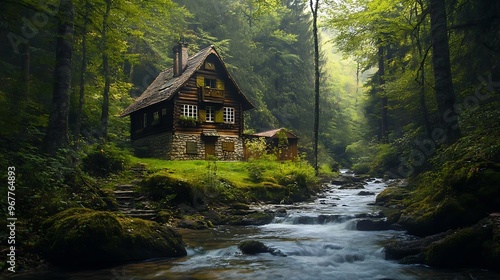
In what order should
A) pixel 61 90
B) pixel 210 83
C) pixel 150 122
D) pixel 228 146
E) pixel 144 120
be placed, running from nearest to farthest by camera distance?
1. pixel 61 90
2. pixel 210 83
3. pixel 228 146
4. pixel 150 122
5. pixel 144 120

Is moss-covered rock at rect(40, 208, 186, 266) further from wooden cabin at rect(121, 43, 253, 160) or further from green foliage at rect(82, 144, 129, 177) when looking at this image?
wooden cabin at rect(121, 43, 253, 160)

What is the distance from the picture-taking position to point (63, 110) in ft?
37.8

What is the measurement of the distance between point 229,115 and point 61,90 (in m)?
22.0

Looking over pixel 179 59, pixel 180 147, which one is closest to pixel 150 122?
pixel 180 147

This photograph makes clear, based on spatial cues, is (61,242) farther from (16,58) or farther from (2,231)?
(16,58)

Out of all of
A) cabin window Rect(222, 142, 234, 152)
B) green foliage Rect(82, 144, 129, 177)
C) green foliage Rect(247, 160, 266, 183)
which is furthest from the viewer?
cabin window Rect(222, 142, 234, 152)

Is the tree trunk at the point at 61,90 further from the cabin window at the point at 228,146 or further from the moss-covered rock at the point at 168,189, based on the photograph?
the cabin window at the point at 228,146

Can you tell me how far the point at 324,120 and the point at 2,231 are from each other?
47036mm

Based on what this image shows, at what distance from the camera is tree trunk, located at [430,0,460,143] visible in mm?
10492

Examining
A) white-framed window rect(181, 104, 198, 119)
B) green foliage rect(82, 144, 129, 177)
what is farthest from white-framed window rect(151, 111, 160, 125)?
green foliage rect(82, 144, 129, 177)

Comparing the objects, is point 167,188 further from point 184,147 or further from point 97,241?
point 184,147

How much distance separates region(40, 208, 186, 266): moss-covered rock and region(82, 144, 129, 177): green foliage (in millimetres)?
9642

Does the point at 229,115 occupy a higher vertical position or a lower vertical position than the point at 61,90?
higher

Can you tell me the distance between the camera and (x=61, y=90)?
1159 cm
